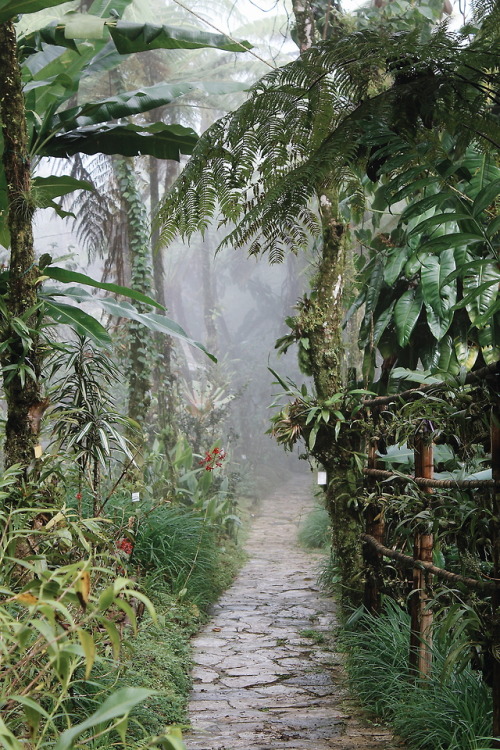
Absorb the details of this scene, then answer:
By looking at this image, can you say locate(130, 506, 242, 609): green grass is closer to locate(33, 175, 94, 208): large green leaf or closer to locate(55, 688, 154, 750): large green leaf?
locate(33, 175, 94, 208): large green leaf

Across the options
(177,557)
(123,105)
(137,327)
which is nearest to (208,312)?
(137,327)

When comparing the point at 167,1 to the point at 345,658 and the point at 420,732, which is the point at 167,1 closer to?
the point at 345,658

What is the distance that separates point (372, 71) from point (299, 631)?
147 inches

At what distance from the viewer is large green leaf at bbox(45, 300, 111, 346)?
11.6 ft

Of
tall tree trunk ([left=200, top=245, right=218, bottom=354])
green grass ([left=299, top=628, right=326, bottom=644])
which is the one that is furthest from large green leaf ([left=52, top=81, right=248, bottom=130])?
tall tree trunk ([left=200, top=245, right=218, bottom=354])

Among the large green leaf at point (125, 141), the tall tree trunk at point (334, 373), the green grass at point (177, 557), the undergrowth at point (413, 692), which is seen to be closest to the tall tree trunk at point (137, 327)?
the green grass at point (177, 557)

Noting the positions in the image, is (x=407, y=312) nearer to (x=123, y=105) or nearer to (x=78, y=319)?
(x=78, y=319)

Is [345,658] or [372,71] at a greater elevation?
[372,71]

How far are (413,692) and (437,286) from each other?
5.56 feet

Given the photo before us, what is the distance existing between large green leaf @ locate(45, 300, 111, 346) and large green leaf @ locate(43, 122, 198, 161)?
41.6 inches

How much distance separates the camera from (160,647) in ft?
12.5

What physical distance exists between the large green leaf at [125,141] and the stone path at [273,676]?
10.2ft

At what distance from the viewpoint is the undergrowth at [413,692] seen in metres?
2.38

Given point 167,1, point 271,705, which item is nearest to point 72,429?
point 271,705
